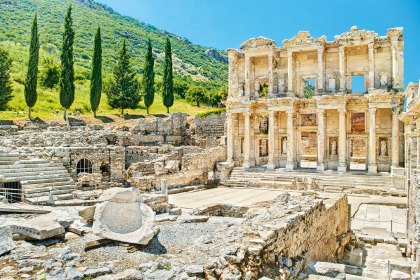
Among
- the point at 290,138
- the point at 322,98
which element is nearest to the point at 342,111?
the point at 322,98

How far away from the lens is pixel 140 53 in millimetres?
88750

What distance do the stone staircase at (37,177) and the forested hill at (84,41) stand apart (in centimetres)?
3757

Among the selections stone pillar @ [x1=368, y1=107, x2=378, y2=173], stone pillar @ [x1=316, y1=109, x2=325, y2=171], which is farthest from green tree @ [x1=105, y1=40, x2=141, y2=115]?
stone pillar @ [x1=368, y1=107, x2=378, y2=173]

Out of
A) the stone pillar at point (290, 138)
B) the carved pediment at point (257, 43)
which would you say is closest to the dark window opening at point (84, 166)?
the stone pillar at point (290, 138)

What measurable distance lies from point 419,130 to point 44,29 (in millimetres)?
86501

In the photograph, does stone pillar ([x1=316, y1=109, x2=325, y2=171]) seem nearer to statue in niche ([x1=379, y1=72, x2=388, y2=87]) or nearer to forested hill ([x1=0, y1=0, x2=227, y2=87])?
statue in niche ([x1=379, y1=72, x2=388, y2=87])

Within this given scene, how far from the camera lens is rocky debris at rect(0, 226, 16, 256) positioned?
8.59 metres

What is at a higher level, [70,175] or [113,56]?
[113,56]

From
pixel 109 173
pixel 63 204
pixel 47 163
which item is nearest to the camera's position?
pixel 63 204

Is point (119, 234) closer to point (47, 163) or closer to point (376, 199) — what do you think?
point (47, 163)

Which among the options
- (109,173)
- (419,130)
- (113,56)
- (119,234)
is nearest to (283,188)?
(109,173)

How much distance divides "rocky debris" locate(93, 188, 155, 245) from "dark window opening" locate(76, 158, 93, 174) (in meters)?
13.0

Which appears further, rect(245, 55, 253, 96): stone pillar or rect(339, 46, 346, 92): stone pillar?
rect(245, 55, 253, 96): stone pillar

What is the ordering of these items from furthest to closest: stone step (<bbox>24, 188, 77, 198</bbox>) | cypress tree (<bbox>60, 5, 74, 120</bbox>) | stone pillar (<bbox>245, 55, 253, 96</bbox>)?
cypress tree (<bbox>60, 5, 74, 120</bbox>)
stone pillar (<bbox>245, 55, 253, 96</bbox>)
stone step (<bbox>24, 188, 77, 198</bbox>)
